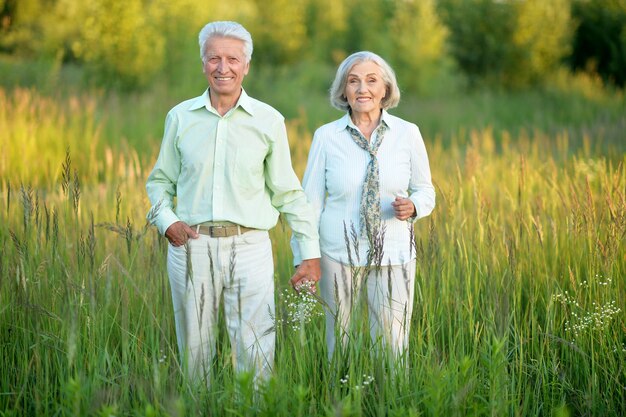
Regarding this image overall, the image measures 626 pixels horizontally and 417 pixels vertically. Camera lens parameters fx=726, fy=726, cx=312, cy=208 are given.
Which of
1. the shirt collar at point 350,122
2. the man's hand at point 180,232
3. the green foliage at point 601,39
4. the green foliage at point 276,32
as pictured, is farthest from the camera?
the green foliage at point 276,32

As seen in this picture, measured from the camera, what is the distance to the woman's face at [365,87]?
3.55 meters

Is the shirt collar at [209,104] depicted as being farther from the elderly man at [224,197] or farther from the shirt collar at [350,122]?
the shirt collar at [350,122]

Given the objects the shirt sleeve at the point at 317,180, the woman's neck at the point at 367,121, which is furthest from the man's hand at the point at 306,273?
the woman's neck at the point at 367,121

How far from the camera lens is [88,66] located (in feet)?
51.1

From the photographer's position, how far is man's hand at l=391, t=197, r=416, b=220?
337 cm

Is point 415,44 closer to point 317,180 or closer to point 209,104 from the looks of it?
point 317,180

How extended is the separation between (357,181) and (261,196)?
0.50 m

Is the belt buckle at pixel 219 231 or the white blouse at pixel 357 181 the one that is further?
the white blouse at pixel 357 181

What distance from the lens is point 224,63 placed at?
3.15 m

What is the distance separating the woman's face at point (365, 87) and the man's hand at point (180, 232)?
3.41 feet

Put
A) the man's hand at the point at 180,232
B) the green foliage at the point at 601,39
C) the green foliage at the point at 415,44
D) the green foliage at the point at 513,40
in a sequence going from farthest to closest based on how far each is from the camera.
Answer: the green foliage at the point at 601,39
the green foliage at the point at 513,40
the green foliage at the point at 415,44
the man's hand at the point at 180,232

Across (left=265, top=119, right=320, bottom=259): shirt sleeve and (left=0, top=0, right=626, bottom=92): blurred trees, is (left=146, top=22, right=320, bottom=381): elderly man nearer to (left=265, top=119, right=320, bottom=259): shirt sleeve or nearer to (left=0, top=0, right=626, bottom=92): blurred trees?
(left=265, top=119, right=320, bottom=259): shirt sleeve

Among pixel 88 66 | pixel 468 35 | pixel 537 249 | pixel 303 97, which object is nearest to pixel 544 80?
pixel 468 35

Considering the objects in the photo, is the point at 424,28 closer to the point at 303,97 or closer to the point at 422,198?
the point at 303,97
